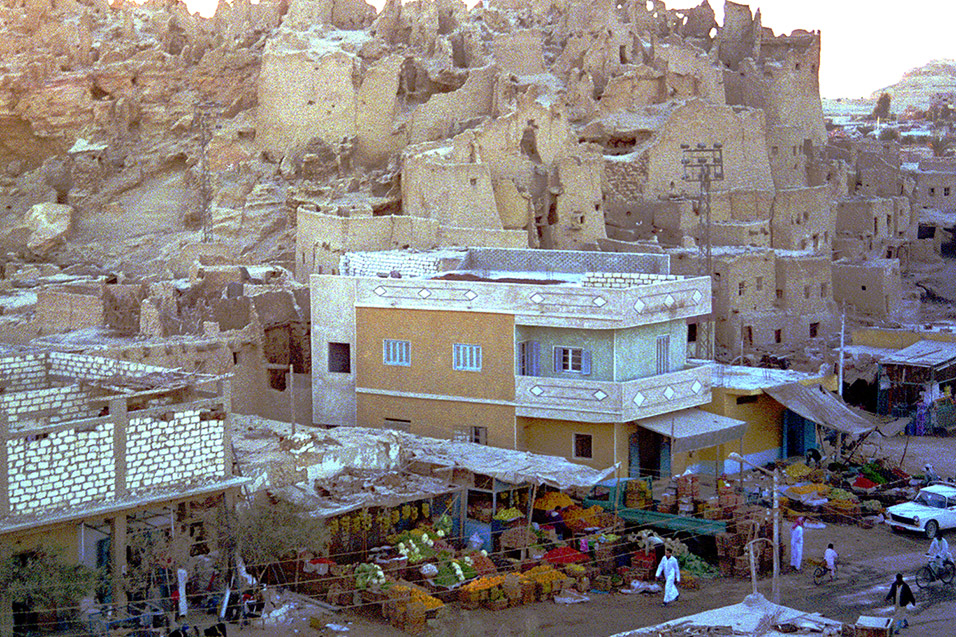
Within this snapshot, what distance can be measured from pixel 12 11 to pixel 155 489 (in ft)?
128

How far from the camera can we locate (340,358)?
2792cm

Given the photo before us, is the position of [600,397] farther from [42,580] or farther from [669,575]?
[42,580]

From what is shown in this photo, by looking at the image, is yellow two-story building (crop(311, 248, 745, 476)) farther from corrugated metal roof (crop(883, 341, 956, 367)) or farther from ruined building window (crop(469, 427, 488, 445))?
corrugated metal roof (crop(883, 341, 956, 367))

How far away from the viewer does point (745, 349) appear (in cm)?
3572

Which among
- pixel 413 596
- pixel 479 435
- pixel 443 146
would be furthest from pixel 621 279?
pixel 443 146

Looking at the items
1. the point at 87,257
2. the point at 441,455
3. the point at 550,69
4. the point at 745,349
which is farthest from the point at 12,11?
the point at 441,455

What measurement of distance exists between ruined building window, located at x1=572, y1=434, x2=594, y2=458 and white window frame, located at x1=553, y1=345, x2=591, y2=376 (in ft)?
3.28

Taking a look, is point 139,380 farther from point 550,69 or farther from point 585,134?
point 550,69

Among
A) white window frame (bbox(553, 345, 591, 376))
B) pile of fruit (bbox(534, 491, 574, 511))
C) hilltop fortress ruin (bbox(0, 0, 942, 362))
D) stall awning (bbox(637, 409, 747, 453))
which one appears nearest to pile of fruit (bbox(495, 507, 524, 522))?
pile of fruit (bbox(534, 491, 574, 511))

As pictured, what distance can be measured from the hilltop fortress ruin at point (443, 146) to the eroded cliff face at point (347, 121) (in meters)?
0.08

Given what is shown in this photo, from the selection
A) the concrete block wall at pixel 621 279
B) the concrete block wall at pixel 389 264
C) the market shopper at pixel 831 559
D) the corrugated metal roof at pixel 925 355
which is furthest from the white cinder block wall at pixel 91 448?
the corrugated metal roof at pixel 925 355

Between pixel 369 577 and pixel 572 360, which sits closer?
pixel 369 577

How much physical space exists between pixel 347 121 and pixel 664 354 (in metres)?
21.1

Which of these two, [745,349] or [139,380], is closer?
[139,380]
